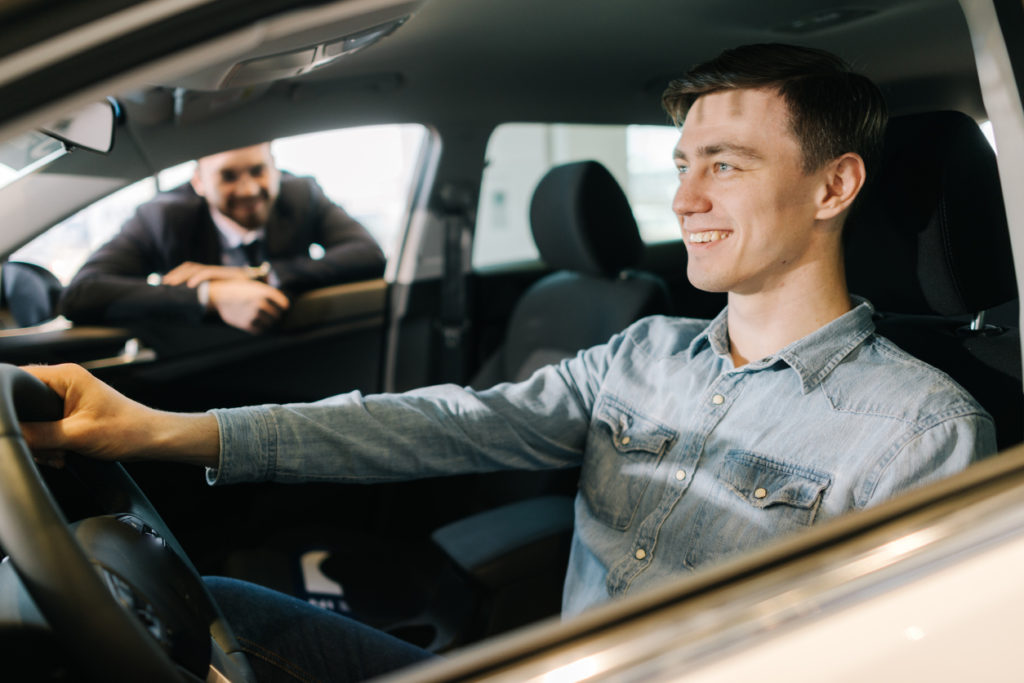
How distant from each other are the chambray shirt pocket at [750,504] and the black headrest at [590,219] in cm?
104

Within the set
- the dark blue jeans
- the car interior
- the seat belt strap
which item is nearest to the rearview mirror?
the car interior

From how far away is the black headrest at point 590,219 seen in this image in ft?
6.82

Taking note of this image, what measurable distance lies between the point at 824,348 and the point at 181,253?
63.8 inches

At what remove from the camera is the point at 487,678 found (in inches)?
23.0

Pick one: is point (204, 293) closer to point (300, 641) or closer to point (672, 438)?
point (300, 641)

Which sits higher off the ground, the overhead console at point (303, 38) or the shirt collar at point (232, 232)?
the overhead console at point (303, 38)

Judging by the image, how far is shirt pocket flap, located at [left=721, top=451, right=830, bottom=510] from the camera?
41.8 inches

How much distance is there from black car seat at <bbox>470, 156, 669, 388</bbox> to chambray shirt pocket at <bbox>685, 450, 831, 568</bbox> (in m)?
0.89

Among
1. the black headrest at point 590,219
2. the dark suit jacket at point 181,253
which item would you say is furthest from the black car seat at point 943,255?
the dark suit jacket at point 181,253

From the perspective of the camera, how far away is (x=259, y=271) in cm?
226

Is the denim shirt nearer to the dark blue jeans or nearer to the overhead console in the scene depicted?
the dark blue jeans

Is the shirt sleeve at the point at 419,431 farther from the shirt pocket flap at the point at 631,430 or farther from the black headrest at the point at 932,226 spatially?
the black headrest at the point at 932,226

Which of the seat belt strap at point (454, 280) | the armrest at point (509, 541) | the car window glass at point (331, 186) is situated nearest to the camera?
the armrest at point (509, 541)

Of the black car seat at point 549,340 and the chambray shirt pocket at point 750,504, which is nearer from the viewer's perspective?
the chambray shirt pocket at point 750,504
